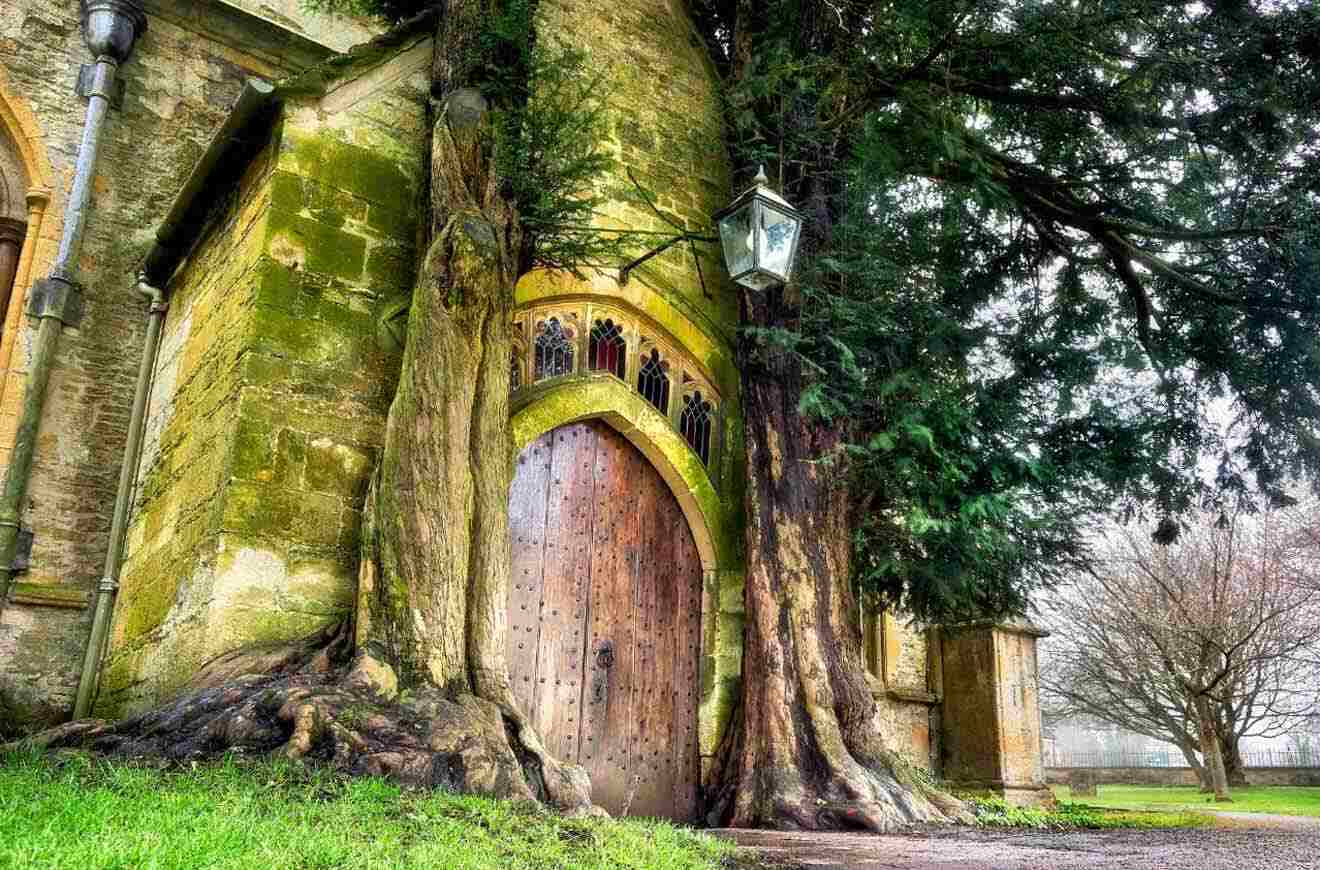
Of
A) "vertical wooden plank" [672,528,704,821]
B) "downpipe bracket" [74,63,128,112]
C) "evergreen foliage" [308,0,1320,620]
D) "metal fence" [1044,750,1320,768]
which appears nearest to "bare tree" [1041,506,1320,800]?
"metal fence" [1044,750,1320,768]

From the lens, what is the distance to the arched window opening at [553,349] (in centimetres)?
765

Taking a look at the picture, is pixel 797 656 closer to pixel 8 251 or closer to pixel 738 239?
pixel 738 239

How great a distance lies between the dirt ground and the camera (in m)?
4.56

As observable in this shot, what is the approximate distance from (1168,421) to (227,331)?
7646 millimetres

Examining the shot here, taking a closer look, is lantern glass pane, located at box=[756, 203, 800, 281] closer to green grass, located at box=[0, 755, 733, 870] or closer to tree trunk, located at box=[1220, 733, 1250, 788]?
green grass, located at box=[0, 755, 733, 870]

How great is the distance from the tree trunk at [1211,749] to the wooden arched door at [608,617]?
16.1 meters

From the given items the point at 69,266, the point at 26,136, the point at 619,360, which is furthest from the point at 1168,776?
the point at 26,136

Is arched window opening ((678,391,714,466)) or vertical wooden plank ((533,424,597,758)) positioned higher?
arched window opening ((678,391,714,466))

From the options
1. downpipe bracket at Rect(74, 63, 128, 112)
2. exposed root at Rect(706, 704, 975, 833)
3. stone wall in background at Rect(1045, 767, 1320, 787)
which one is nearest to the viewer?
exposed root at Rect(706, 704, 975, 833)

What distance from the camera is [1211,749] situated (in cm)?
2100

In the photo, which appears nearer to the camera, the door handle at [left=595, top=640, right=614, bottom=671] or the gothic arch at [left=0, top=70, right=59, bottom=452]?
the door handle at [left=595, top=640, right=614, bottom=671]

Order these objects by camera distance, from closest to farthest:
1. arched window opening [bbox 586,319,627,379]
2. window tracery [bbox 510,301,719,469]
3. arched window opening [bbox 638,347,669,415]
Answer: window tracery [bbox 510,301,719,469], arched window opening [bbox 586,319,627,379], arched window opening [bbox 638,347,669,415]

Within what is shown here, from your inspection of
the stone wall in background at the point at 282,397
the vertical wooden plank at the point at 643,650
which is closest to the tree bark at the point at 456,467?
the stone wall in background at the point at 282,397

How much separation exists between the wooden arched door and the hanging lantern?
5.78ft
